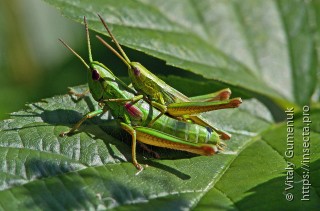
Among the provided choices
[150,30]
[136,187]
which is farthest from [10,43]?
[136,187]

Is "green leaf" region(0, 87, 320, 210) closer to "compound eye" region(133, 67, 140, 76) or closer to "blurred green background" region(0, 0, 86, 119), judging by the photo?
"compound eye" region(133, 67, 140, 76)

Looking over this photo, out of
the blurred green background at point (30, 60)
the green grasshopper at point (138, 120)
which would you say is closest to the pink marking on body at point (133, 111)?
the green grasshopper at point (138, 120)

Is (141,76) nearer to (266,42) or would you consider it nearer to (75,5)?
(75,5)

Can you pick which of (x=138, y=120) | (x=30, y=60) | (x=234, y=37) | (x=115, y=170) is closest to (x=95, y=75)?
(x=138, y=120)

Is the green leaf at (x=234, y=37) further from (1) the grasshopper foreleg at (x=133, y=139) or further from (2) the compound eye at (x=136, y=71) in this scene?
(1) the grasshopper foreleg at (x=133, y=139)

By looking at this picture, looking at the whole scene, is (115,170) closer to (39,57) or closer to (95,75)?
(95,75)

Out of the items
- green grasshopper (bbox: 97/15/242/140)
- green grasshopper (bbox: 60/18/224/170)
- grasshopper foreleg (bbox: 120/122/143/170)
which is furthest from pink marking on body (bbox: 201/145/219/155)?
grasshopper foreleg (bbox: 120/122/143/170)
